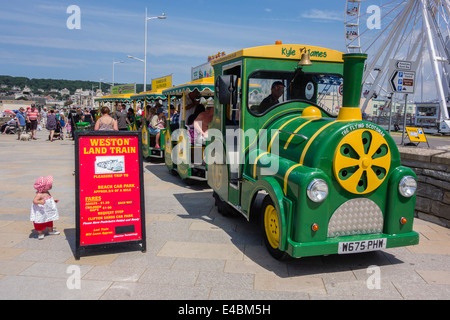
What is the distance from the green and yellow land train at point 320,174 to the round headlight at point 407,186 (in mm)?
11

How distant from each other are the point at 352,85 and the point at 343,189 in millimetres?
1146

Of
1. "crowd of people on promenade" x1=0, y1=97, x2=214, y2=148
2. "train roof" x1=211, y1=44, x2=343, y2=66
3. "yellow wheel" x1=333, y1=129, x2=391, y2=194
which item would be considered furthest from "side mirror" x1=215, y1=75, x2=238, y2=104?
"crowd of people on promenade" x1=0, y1=97, x2=214, y2=148

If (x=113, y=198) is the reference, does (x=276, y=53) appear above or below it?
above

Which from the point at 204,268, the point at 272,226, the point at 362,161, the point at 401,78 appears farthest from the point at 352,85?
the point at 401,78

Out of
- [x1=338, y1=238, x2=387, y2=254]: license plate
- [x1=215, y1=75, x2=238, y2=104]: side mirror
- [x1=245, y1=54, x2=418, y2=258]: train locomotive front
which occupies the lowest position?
[x1=338, y1=238, x2=387, y2=254]: license plate

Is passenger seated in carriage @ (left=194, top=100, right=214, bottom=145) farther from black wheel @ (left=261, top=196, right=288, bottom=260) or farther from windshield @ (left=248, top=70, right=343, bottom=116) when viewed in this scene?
black wheel @ (left=261, top=196, right=288, bottom=260)

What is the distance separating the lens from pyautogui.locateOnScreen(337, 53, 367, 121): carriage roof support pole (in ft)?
13.2

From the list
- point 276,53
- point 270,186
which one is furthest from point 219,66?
point 270,186

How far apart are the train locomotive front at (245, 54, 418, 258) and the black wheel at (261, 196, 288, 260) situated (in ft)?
0.04

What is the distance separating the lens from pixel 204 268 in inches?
163

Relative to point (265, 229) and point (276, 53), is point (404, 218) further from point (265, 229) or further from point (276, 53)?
point (276, 53)

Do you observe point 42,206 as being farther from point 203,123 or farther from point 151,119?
point 151,119

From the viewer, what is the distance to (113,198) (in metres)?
4.50

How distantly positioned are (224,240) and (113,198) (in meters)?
1.61
